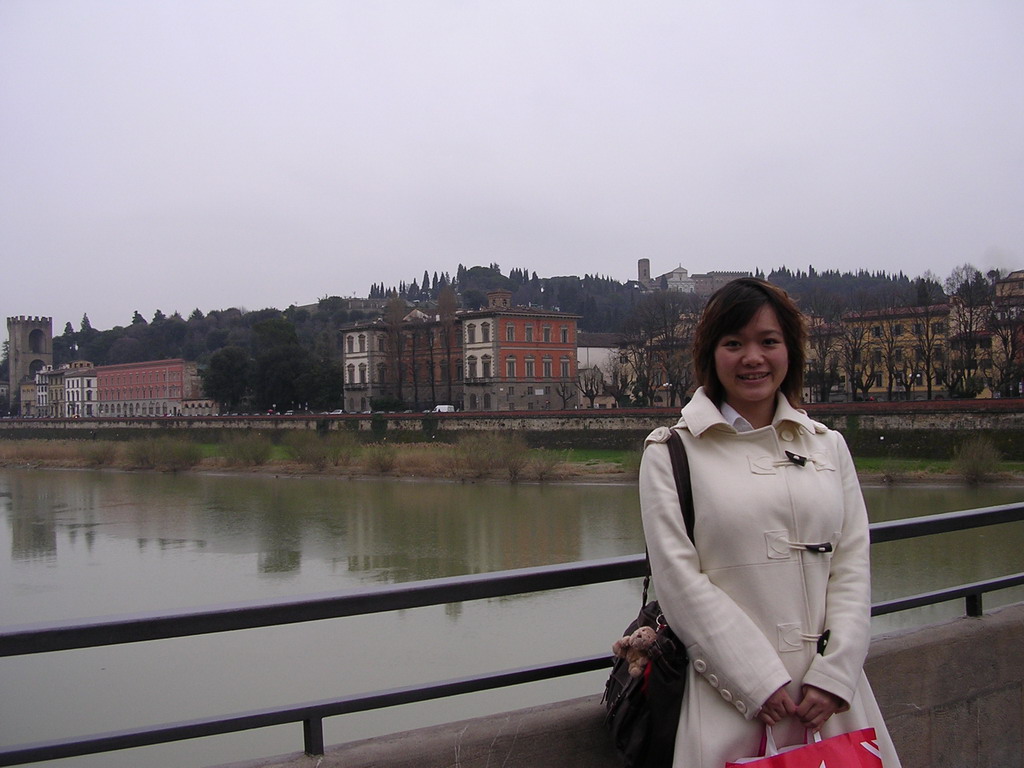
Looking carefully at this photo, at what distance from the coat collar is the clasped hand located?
47 cm

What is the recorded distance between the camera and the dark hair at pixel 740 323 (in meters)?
1.84

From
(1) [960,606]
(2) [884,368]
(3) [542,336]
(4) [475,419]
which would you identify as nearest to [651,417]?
(4) [475,419]

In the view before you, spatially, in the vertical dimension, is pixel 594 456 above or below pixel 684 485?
below

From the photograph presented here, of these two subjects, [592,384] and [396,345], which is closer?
[592,384]

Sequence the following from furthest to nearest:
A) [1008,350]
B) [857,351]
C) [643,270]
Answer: [643,270] → [857,351] → [1008,350]

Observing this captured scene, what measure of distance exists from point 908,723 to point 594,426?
111 ft

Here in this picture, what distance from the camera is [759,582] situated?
162 centimetres

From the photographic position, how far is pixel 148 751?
695 cm

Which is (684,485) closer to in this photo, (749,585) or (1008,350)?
(749,585)

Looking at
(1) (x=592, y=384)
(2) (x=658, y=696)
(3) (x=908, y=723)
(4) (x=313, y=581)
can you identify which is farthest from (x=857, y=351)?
(2) (x=658, y=696)

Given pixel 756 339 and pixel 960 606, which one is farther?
pixel 960 606

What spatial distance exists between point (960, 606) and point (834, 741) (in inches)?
384

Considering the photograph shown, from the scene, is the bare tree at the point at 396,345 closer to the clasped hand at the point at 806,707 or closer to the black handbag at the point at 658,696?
the black handbag at the point at 658,696

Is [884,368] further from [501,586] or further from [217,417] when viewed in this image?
[501,586]
